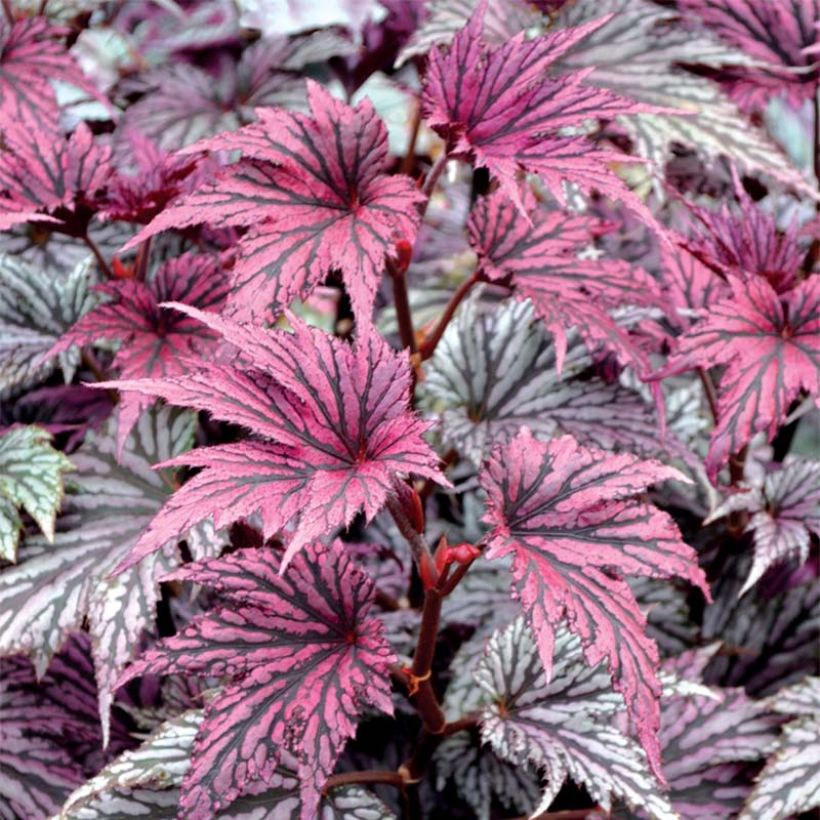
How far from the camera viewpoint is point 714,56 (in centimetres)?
142

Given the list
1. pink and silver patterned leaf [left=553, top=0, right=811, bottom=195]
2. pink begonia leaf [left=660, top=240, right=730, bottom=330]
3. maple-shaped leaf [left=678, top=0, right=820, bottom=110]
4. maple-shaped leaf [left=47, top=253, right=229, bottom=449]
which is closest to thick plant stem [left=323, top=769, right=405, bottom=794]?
maple-shaped leaf [left=47, top=253, right=229, bottom=449]

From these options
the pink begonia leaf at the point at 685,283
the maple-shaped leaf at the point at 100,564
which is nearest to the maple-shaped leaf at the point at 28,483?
the maple-shaped leaf at the point at 100,564

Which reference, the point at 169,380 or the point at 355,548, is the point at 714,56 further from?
the point at 169,380

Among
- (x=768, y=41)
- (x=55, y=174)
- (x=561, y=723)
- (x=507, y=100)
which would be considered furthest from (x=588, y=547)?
(x=768, y=41)

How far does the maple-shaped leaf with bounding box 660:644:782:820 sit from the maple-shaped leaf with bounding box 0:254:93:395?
2.71ft

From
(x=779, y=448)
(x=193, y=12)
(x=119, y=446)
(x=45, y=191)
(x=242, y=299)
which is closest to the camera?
(x=242, y=299)

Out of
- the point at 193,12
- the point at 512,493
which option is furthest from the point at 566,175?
the point at 193,12

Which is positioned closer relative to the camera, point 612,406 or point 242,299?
point 242,299

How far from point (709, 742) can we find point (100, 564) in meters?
0.72

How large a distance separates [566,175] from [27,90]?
0.85 metres

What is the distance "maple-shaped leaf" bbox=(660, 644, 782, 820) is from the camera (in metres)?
1.08

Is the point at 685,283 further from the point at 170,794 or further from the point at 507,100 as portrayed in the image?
the point at 170,794

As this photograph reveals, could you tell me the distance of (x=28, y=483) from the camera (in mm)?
1040

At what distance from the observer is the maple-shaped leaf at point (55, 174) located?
1.11m
